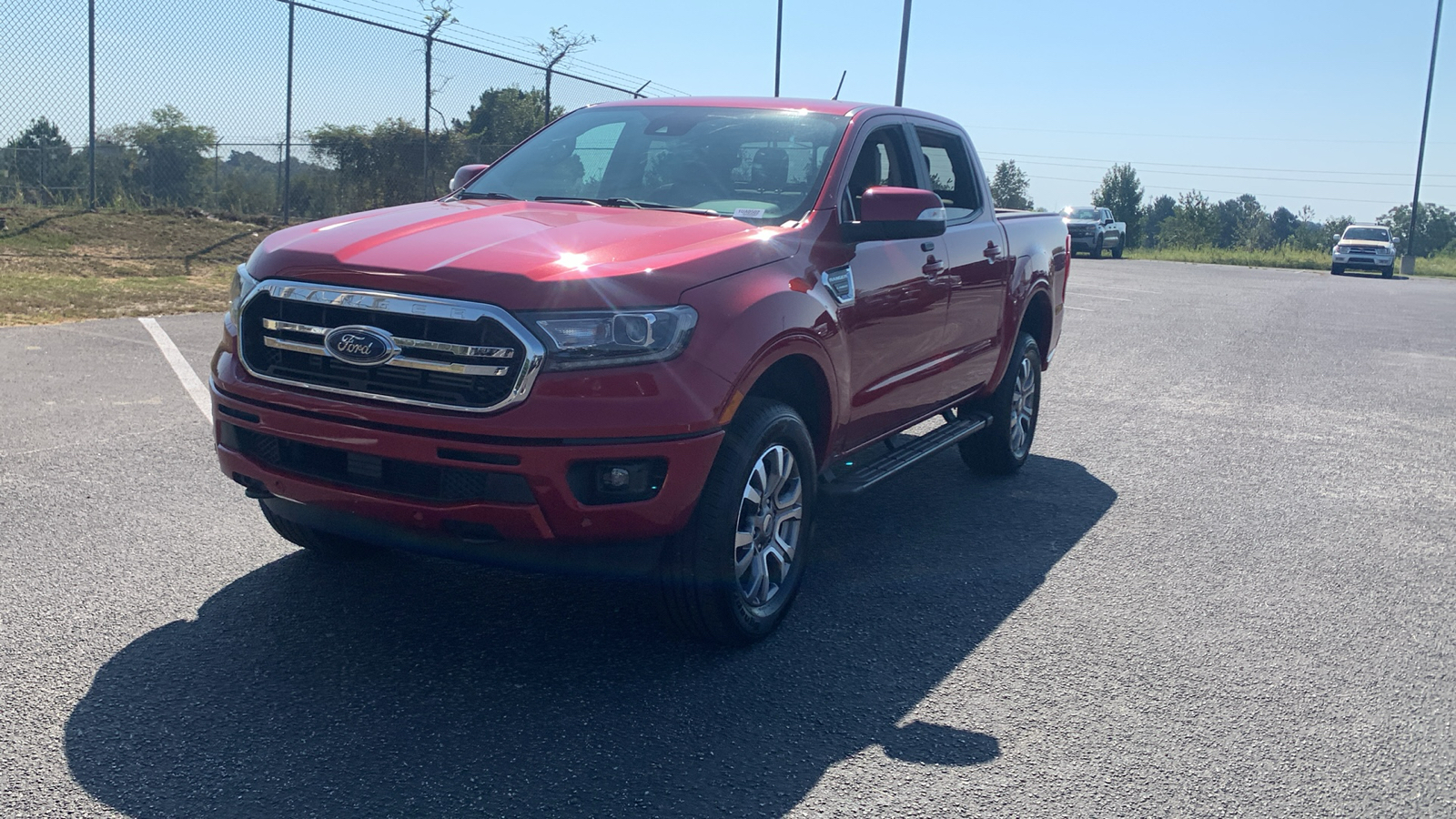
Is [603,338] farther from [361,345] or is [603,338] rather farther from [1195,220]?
[1195,220]

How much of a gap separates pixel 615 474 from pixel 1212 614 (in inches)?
95.3

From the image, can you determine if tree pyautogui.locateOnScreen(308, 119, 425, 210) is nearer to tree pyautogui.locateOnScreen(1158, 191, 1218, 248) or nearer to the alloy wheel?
the alloy wheel

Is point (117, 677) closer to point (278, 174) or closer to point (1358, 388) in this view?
point (1358, 388)

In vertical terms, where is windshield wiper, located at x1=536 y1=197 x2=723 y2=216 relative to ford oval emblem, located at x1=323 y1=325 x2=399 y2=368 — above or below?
above

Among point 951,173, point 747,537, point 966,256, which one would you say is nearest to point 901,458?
point 966,256

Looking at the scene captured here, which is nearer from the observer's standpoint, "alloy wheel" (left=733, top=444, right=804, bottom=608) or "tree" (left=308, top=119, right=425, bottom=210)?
"alloy wheel" (left=733, top=444, right=804, bottom=608)

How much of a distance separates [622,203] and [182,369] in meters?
4.88

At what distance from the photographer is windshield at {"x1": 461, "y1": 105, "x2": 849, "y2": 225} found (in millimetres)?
4750

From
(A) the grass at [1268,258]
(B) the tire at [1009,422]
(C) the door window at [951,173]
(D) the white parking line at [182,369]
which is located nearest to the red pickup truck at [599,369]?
(C) the door window at [951,173]

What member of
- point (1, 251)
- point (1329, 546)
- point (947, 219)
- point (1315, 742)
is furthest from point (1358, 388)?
point (1, 251)

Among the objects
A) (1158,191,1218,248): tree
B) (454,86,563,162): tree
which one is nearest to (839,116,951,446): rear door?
(454,86,563,162): tree

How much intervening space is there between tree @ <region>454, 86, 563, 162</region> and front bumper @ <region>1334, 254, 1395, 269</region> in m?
29.5

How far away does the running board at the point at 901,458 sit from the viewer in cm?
475

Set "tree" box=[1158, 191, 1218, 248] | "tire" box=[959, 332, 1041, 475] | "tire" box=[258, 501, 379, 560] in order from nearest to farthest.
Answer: "tire" box=[258, 501, 379, 560] → "tire" box=[959, 332, 1041, 475] → "tree" box=[1158, 191, 1218, 248]
